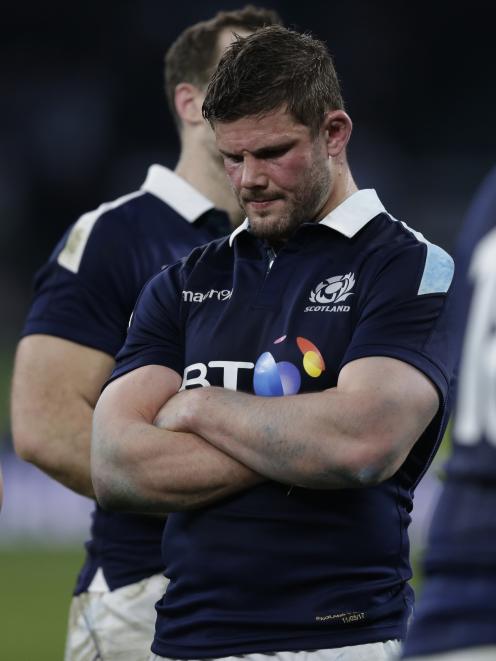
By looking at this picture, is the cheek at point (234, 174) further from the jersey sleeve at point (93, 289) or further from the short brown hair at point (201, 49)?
the short brown hair at point (201, 49)

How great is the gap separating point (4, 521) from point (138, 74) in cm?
848

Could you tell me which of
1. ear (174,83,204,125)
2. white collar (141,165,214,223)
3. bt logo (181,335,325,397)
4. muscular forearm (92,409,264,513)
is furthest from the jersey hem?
ear (174,83,204,125)

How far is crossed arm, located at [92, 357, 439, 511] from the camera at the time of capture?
2.64 meters

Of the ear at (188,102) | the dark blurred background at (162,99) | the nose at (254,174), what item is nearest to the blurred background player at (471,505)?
the nose at (254,174)

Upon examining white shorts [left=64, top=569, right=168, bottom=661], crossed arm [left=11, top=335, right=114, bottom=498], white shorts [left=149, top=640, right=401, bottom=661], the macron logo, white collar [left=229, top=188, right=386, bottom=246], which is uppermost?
white collar [left=229, top=188, right=386, bottom=246]

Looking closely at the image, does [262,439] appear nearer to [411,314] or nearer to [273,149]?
[411,314]

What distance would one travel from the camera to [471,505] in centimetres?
190

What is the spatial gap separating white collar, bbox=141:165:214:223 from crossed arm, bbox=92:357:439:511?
1.15 m

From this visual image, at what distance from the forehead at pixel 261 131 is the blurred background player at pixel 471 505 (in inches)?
38.9

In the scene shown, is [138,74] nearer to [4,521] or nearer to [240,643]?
[4,521]

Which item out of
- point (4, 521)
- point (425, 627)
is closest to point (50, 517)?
point (4, 521)

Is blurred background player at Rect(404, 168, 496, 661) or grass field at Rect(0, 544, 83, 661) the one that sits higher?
blurred background player at Rect(404, 168, 496, 661)

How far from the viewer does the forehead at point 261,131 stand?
2873 mm

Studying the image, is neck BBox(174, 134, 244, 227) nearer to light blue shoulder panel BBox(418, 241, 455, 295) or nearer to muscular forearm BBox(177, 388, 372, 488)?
light blue shoulder panel BBox(418, 241, 455, 295)
